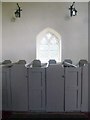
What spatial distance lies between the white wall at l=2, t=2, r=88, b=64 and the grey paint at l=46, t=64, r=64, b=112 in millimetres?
2349

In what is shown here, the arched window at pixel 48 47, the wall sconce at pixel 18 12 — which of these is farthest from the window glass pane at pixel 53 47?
the wall sconce at pixel 18 12

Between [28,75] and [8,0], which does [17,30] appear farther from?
[28,75]

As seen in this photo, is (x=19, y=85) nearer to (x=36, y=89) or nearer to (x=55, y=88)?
(x=36, y=89)

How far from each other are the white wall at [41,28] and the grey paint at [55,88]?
2.35 meters

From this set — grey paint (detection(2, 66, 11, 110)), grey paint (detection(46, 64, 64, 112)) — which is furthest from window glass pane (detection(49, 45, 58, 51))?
grey paint (detection(2, 66, 11, 110))

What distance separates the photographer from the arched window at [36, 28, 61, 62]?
689cm

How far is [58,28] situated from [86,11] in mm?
1025

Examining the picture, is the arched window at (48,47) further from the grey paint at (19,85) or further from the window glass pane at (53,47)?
the grey paint at (19,85)

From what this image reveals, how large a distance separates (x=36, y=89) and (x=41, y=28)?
2702 mm

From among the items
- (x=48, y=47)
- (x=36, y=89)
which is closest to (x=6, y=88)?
(x=36, y=89)

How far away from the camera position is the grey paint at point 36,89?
14.9ft

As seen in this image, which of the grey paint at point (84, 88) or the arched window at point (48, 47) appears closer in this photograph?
the grey paint at point (84, 88)

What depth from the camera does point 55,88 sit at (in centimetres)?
454

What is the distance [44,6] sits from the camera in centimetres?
669
